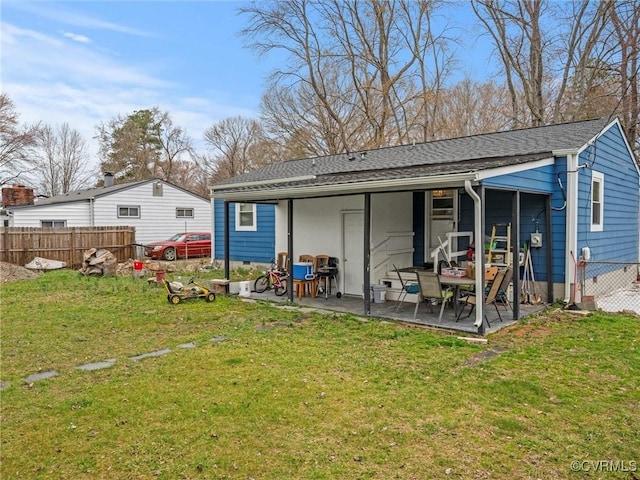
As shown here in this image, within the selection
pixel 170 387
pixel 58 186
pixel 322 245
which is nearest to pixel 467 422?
pixel 170 387

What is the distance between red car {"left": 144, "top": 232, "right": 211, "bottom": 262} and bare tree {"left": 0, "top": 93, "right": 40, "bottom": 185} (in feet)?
56.3

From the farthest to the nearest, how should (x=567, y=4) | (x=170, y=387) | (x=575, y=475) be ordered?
(x=567, y=4) < (x=170, y=387) < (x=575, y=475)

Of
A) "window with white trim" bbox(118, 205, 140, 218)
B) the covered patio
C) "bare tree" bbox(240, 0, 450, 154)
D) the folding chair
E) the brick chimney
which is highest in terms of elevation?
"bare tree" bbox(240, 0, 450, 154)

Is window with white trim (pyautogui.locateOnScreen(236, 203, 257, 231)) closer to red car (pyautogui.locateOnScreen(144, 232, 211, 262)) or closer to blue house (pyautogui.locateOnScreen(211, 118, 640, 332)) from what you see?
blue house (pyautogui.locateOnScreen(211, 118, 640, 332))

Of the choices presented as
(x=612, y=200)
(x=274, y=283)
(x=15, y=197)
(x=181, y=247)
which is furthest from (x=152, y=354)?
(x=15, y=197)

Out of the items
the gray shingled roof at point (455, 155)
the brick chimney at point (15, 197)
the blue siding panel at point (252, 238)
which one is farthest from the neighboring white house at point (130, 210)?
the gray shingled roof at point (455, 155)

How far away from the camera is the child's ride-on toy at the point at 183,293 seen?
28.5ft

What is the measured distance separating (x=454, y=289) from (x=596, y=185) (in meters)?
4.54

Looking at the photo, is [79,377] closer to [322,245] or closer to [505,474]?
[505,474]

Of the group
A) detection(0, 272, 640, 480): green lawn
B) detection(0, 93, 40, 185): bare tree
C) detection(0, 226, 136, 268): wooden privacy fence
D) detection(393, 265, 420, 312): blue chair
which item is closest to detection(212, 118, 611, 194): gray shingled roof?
detection(393, 265, 420, 312): blue chair

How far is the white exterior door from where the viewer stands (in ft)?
30.6

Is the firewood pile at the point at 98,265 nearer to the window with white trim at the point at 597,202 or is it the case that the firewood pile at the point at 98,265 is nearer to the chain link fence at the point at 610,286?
the chain link fence at the point at 610,286

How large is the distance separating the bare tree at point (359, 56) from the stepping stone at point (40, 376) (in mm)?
18354

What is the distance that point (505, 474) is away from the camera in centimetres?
276
